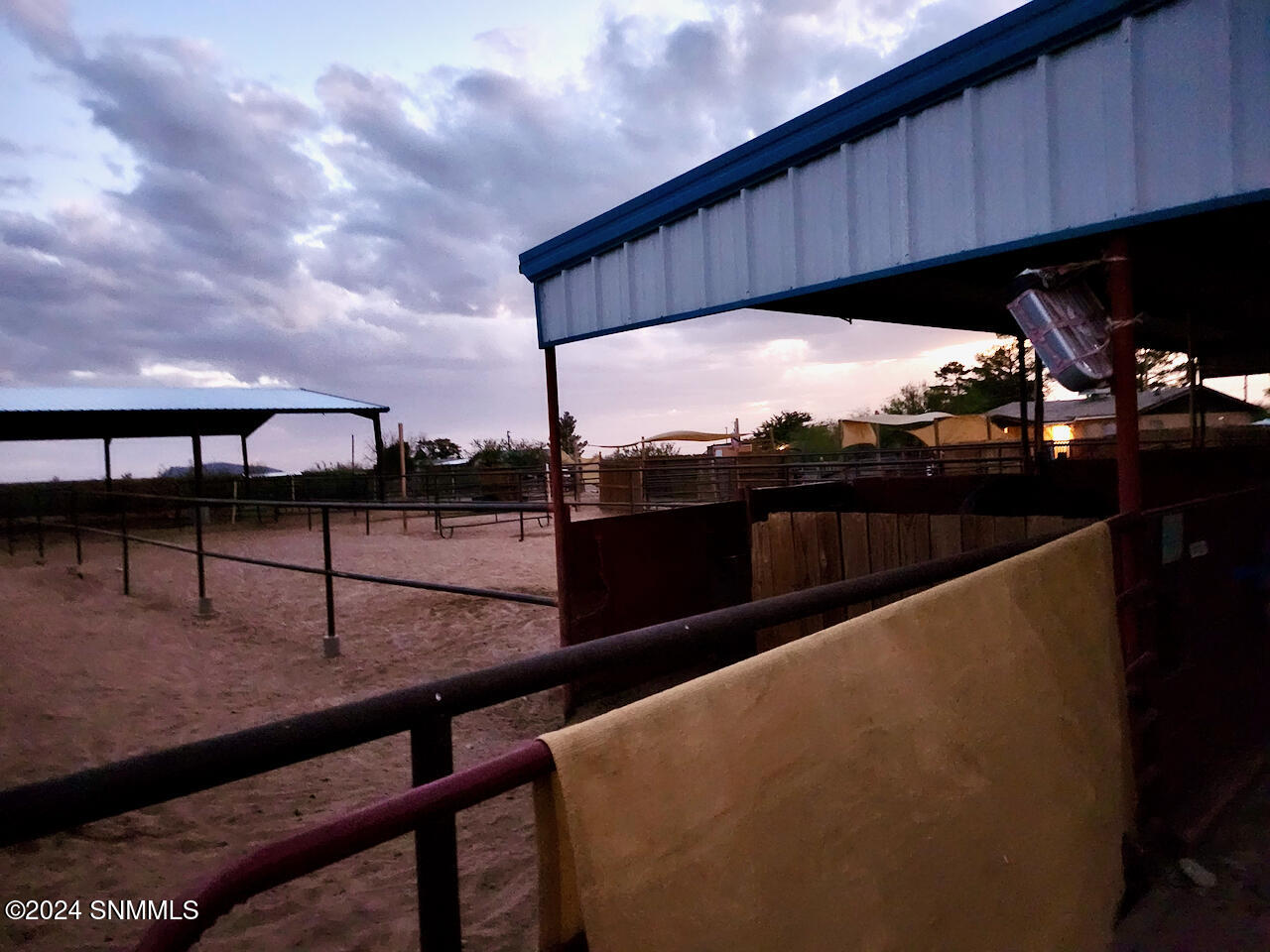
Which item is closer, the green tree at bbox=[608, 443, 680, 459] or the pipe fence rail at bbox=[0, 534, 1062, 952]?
the pipe fence rail at bbox=[0, 534, 1062, 952]

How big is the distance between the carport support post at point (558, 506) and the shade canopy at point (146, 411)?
12.7m

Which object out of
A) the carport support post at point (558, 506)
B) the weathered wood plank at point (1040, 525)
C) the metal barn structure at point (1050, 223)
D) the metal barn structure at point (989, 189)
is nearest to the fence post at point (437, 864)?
the metal barn structure at point (1050, 223)

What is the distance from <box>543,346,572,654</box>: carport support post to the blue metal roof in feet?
46.2

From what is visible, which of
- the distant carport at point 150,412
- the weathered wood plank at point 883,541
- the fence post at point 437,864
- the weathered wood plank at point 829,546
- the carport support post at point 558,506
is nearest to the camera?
the fence post at point 437,864

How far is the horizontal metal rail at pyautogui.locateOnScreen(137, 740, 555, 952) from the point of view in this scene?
2.06 feet

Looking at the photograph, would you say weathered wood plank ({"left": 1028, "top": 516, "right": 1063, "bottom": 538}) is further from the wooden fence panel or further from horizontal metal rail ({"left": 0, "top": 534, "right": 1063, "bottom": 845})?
horizontal metal rail ({"left": 0, "top": 534, "right": 1063, "bottom": 845})

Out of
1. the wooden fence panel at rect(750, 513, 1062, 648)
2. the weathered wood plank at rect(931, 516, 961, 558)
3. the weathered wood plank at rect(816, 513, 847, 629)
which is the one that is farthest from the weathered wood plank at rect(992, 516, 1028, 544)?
the weathered wood plank at rect(816, 513, 847, 629)

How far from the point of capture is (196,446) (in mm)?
13633

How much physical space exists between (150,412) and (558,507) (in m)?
14.6

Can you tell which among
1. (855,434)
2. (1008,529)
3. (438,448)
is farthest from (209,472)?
(1008,529)

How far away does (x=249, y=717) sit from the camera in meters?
4.11

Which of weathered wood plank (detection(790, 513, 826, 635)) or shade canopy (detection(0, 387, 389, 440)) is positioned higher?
shade canopy (detection(0, 387, 389, 440))

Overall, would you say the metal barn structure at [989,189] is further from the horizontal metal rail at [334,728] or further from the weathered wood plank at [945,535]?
the horizontal metal rail at [334,728]

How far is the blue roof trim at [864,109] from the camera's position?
8.32 ft
